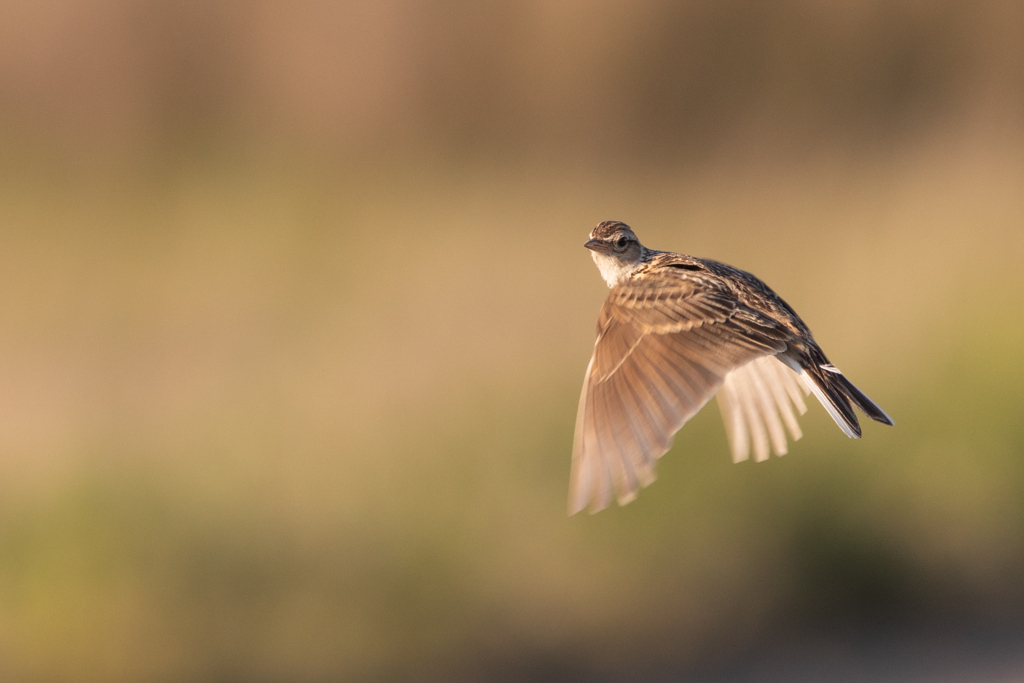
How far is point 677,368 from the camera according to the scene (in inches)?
126

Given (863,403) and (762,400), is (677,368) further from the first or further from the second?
(762,400)

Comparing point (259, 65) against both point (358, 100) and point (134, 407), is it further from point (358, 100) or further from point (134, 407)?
point (134, 407)

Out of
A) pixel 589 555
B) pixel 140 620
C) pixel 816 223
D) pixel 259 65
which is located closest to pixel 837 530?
pixel 589 555

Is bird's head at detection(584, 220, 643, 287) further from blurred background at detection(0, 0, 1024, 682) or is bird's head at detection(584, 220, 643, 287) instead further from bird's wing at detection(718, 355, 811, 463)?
blurred background at detection(0, 0, 1024, 682)

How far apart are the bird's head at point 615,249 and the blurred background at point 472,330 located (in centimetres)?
294

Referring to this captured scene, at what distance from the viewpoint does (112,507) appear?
6.48 metres

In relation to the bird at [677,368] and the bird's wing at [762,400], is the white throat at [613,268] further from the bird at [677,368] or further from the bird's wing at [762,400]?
the bird's wing at [762,400]

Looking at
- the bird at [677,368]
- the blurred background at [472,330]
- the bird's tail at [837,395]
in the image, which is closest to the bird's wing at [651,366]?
the bird at [677,368]

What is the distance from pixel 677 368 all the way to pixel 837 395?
0.51 metres

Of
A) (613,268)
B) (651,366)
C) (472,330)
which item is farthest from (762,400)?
(472,330)

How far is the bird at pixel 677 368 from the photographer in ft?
9.50

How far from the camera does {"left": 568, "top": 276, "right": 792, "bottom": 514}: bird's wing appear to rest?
9.24 feet

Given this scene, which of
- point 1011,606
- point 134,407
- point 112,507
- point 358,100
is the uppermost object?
point 358,100

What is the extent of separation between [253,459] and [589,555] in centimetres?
193
